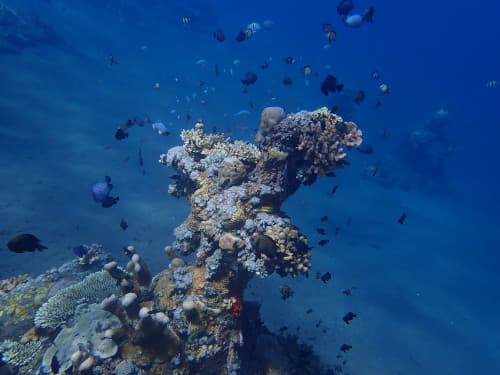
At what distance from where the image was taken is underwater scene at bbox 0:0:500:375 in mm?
5461

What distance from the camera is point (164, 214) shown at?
12664mm

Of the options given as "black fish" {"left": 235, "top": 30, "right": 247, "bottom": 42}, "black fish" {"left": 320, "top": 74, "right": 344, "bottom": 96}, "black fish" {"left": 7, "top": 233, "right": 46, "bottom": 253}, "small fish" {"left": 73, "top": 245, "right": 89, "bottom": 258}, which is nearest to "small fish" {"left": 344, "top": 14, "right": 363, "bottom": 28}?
"black fish" {"left": 235, "top": 30, "right": 247, "bottom": 42}

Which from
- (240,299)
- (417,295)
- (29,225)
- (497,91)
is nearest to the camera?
(240,299)

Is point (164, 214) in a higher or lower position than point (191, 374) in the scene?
higher

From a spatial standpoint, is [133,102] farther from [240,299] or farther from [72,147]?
[240,299]

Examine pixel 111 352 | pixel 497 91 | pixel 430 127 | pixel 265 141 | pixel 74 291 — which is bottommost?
pixel 111 352

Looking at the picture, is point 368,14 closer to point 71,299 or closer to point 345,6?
point 345,6

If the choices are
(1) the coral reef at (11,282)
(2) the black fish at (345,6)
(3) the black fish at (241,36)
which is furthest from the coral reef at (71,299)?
(2) the black fish at (345,6)

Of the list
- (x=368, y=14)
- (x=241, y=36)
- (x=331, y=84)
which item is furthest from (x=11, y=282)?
(x=368, y=14)

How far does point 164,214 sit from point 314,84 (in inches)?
2009

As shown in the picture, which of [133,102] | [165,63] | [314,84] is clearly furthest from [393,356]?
[314,84]

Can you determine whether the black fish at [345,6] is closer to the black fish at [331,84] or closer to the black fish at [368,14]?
the black fish at [368,14]

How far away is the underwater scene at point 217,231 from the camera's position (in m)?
5.46

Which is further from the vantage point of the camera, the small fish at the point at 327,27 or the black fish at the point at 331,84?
A: the small fish at the point at 327,27
